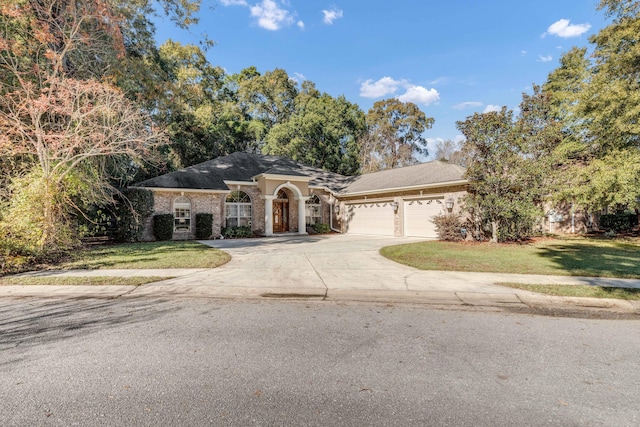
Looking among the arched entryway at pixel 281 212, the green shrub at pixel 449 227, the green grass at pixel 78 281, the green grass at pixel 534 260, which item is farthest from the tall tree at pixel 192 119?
the green grass at pixel 534 260

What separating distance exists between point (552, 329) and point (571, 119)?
701 inches

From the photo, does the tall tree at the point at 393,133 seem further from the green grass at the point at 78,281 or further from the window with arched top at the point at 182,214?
the green grass at the point at 78,281

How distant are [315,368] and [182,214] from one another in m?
16.9

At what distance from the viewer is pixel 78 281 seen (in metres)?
7.18

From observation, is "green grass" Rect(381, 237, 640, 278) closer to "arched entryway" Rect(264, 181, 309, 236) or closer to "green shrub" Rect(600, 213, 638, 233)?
"green shrub" Rect(600, 213, 638, 233)

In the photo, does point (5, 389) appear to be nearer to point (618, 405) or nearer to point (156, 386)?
point (156, 386)

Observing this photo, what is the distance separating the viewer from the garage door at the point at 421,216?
56.7ft

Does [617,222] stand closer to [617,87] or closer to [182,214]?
[617,87]

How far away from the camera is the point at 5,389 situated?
2.87 meters

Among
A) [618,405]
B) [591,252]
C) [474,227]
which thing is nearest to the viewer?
[618,405]

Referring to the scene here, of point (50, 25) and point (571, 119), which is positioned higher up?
point (50, 25)

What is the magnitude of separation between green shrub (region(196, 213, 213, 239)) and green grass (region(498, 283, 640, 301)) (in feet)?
50.6

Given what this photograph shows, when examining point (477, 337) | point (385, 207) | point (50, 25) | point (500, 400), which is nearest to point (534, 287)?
point (477, 337)

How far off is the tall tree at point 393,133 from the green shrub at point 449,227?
2548 cm
